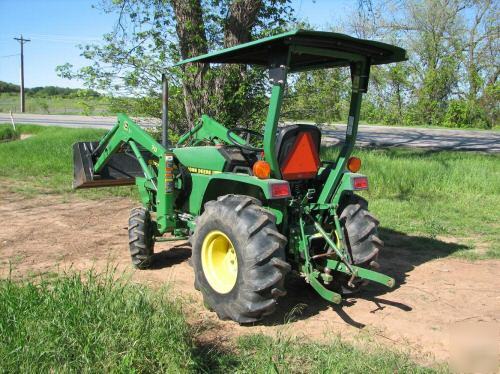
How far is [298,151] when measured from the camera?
4.66 meters

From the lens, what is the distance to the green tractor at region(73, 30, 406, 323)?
413 centimetres

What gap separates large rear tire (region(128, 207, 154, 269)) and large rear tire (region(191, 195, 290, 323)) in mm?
1354

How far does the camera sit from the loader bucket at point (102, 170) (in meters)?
6.95

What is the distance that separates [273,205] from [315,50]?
1.36 meters

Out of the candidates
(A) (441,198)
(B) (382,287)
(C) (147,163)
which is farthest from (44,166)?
(B) (382,287)

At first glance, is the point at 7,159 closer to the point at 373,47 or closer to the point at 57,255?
the point at 57,255

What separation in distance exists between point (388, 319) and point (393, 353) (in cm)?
80

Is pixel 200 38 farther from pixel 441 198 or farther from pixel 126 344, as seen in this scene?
pixel 126 344

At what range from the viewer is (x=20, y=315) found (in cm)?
333

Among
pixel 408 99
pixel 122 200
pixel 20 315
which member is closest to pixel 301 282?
pixel 20 315

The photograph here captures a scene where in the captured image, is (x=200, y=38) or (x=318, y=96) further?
(x=318, y=96)

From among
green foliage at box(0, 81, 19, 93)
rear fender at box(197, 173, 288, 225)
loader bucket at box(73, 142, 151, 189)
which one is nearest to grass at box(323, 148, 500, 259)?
rear fender at box(197, 173, 288, 225)

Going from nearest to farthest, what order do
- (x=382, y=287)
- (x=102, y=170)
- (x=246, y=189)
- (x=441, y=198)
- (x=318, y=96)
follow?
(x=246, y=189), (x=382, y=287), (x=102, y=170), (x=441, y=198), (x=318, y=96)

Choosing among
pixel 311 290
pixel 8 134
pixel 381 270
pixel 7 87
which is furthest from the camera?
pixel 7 87
